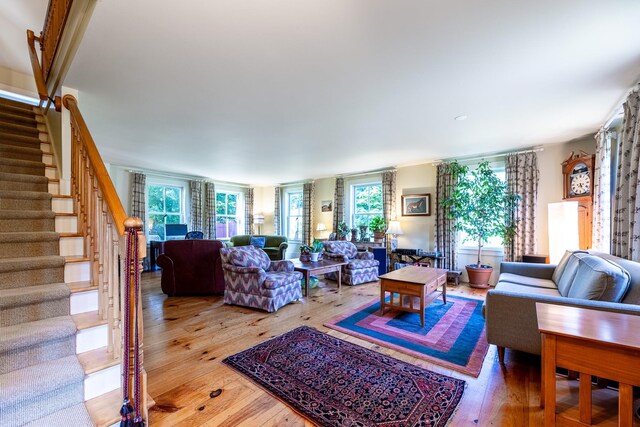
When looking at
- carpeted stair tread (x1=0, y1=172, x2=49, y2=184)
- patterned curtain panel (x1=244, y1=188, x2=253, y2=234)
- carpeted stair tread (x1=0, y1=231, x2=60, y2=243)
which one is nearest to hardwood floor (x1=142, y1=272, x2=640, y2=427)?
carpeted stair tread (x1=0, y1=231, x2=60, y2=243)

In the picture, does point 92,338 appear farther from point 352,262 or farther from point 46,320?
point 352,262

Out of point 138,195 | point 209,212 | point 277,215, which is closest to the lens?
point 138,195

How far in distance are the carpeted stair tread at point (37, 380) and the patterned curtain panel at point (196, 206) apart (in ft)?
20.2

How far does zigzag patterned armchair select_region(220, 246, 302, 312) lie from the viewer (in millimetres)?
3418

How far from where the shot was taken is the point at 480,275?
4.65 meters

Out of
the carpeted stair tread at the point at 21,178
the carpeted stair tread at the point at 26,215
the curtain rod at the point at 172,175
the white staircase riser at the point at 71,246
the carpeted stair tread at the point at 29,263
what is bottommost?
the carpeted stair tread at the point at 29,263

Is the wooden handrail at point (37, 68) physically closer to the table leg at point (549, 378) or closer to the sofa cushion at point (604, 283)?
the table leg at point (549, 378)

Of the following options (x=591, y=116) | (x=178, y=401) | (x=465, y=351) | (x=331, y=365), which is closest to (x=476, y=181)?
(x=591, y=116)

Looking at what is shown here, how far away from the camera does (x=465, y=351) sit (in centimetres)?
241

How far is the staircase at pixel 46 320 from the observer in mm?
1239

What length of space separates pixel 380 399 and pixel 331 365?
52 cm

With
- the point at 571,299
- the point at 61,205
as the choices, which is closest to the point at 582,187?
the point at 571,299

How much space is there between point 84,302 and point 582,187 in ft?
19.2

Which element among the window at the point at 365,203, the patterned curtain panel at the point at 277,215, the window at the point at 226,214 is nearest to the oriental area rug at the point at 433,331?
the window at the point at 365,203
